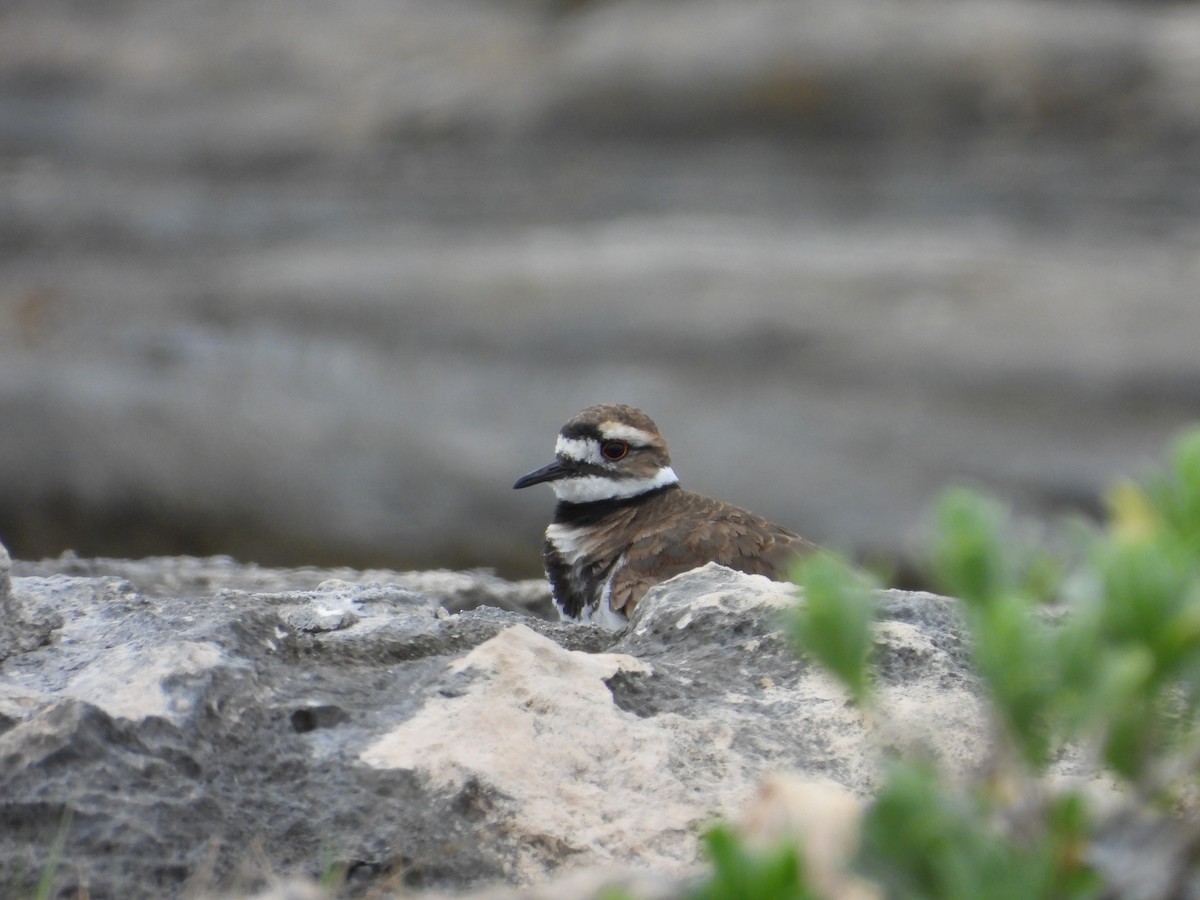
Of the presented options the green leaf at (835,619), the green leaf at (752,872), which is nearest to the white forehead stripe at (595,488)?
the green leaf at (835,619)

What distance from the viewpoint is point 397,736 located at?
2.70 meters

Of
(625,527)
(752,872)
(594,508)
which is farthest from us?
(594,508)

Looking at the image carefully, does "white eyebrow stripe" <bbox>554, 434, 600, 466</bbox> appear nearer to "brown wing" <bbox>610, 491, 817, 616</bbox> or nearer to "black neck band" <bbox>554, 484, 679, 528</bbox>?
"black neck band" <bbox>554, 484, 679, 528</bbox>

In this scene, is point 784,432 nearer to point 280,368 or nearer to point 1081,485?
point 1081,485

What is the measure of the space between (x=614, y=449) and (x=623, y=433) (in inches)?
2.9

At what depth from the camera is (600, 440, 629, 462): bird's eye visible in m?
5.77

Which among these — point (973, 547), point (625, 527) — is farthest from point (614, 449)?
point (973, 547)

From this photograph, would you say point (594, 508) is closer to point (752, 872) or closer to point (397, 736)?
point (397, 736)

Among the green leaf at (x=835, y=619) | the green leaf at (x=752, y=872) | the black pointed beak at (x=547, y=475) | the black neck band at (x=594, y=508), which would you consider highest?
the green leaf at (x=835, y=619)

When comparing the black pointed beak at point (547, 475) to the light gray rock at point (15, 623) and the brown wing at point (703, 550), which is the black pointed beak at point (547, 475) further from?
the light gray rock at point (15, 623)

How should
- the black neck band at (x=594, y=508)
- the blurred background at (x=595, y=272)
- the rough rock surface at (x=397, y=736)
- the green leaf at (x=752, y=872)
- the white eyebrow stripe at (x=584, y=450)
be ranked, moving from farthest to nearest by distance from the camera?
the blurred background at (x=595, y=272)
the white eyebrow stripe at (x=584, y=450)
the black neck band at (x=594, y=508)
the rough rock surface at (x=397, y=736)
the green leaf at (x=752, y=872)

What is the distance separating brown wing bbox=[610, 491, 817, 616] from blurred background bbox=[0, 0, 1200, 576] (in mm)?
6550

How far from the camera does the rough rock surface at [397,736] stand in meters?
2.46

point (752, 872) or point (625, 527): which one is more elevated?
point (752, 872)
